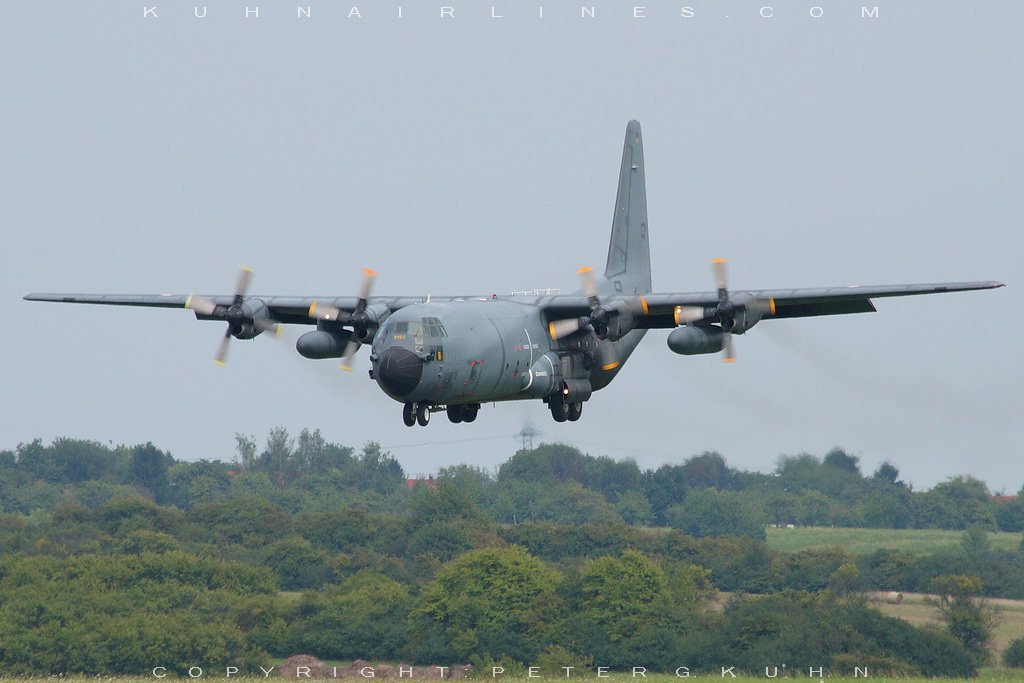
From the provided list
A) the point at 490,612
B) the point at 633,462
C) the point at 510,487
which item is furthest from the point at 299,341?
the point at 633,462

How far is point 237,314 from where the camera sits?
42.0 m

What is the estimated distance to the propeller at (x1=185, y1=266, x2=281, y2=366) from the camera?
138 feet

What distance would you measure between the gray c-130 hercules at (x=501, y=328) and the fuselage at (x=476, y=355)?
0.04 meters

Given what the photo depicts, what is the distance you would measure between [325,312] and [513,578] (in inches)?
2680

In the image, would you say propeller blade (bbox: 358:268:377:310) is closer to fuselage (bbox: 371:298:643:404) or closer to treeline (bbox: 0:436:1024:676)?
fuselage (bbox: 371:298:643:404)

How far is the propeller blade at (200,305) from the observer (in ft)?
139

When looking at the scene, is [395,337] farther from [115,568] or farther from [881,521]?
[881,521]

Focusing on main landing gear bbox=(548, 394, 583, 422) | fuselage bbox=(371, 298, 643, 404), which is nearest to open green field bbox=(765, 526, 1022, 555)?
main landing gear bbox=(548, 394, 583, 422)

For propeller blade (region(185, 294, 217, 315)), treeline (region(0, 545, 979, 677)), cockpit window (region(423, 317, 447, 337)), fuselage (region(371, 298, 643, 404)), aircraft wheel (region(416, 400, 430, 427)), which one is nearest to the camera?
fuselage (region(371, 298, 643, 404))

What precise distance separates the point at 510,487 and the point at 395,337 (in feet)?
342

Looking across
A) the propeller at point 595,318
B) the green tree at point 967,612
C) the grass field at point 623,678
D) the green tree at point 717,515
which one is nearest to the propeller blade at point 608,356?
the propeller at point 595,318

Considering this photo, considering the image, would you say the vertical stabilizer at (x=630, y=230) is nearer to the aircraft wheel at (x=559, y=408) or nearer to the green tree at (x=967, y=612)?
the aircraft wheel at (x=559, y=408)

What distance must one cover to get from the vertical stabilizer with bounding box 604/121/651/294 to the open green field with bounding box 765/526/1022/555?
213ft

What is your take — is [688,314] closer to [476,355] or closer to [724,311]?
[724,311]
